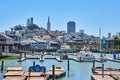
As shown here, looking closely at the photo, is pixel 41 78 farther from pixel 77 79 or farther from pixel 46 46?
pixel 46 46

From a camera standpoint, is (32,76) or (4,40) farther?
(4,40)

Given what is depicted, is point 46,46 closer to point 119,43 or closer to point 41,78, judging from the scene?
point 119,43

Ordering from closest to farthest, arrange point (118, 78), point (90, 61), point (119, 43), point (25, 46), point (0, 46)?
1. point (118, 78)
2. point (90, 61)
3. point (0, 46)
4. point (25, 46)
5. point (119, 43)

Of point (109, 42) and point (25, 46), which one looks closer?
point (25, 46)

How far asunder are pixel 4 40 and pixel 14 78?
71268mm

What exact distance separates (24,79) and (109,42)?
16168cm

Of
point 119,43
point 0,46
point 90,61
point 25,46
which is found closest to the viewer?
point 90,61

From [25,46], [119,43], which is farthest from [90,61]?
[119,43]

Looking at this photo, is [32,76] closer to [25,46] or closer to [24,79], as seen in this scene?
[24,79]

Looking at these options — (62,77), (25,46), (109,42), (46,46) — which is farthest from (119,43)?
(62,77)

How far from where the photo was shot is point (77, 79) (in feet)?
148

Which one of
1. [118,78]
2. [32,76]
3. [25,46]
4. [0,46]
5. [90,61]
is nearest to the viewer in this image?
[118,78]

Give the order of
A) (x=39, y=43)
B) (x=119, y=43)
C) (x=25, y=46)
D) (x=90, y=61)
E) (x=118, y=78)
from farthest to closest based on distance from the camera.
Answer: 1. (x=119, y=43)
2. (x=39, y=43)
3. (x=25, y=46)
4. (x=90, y=61)
5. (x=118, y=78)

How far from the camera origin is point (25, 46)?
154m
